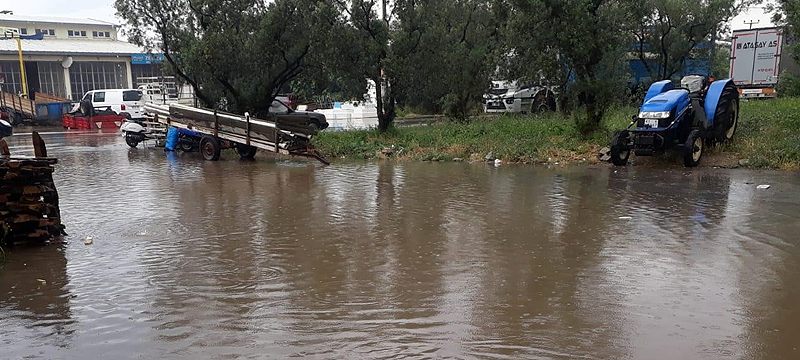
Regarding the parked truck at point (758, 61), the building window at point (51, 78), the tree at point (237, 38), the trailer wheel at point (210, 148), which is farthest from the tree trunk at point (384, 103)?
the building window at point (51, 78)

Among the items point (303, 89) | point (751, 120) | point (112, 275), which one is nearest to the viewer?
point (112, 275)

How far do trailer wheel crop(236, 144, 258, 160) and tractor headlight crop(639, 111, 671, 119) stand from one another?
10.4m

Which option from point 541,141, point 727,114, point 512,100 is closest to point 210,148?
point 541,141

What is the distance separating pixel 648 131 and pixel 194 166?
10957 mm

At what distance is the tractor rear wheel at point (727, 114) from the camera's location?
12.5 meters

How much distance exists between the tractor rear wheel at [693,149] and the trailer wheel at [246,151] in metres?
11.1

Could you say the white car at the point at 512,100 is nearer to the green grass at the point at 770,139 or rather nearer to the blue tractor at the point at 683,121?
the green grass at the point at 770,139

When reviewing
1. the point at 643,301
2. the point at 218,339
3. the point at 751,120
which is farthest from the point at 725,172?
the point at 218,339

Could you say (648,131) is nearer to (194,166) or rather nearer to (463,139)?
(463,139)

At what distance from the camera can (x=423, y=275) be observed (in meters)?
5.95

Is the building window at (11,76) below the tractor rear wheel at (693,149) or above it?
above

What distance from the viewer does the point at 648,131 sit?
11953mm

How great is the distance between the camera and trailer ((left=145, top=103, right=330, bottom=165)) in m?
15.5

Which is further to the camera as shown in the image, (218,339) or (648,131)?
(648,131)
